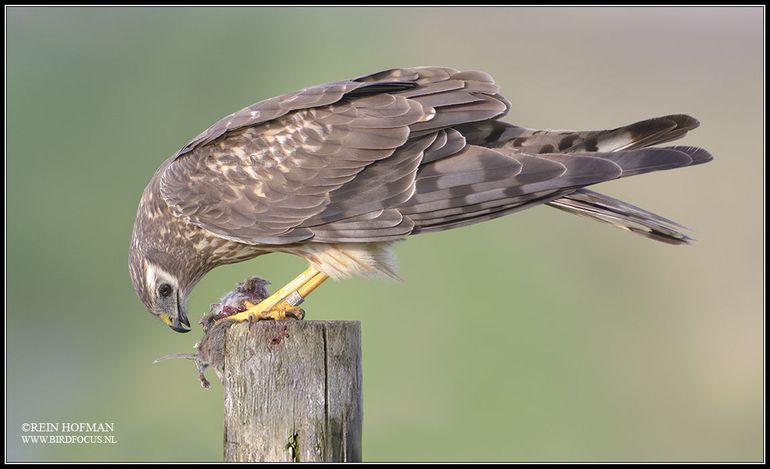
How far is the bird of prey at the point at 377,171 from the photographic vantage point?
20.4ft

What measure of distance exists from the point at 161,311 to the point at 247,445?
1983mm

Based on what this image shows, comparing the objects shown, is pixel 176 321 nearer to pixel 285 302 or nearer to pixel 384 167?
pixel 285 302

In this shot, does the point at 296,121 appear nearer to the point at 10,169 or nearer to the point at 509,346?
the point at 509,346

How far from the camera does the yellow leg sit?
21.0 feet

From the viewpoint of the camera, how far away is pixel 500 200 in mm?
6164

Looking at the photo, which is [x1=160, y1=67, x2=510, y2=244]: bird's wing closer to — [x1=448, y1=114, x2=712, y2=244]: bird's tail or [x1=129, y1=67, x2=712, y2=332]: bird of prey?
[x1=129, y1=67, x2=712, y2=332]: bird of prey

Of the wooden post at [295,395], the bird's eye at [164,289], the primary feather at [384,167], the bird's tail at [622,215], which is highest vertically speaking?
the primary feather at [384,167]

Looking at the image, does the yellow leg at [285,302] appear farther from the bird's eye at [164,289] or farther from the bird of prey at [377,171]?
the bird's eye at [164,289]

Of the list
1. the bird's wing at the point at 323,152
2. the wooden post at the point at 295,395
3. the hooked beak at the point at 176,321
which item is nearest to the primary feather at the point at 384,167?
the bird's wing at the point at 323,152

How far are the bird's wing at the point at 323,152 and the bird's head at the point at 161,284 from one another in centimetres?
51

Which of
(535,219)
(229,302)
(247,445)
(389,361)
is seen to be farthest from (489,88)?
(535,219)

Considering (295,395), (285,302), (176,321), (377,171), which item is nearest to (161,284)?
(176,321)

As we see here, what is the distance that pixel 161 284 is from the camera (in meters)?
7.18

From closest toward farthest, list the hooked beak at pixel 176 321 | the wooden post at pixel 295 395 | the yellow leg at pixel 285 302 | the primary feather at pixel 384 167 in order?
the wooden post at pixel 295 395 < the primary feather at pixel 384 167 < the yellow leg at pixel 285 302 < the hooked beak at pixel 176 321
